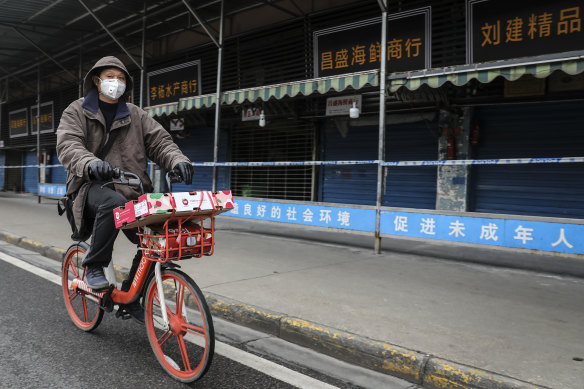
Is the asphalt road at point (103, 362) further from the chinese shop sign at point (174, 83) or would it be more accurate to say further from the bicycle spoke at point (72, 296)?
the chinese shop sign at point (174, 83)

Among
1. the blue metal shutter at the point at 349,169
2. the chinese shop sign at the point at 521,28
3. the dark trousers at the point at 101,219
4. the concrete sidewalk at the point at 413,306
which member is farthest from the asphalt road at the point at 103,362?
the blue metal shutter at the point at 349,169

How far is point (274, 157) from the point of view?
37.2ft

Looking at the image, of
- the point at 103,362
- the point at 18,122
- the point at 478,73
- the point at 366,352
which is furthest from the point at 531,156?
the point at 18,122

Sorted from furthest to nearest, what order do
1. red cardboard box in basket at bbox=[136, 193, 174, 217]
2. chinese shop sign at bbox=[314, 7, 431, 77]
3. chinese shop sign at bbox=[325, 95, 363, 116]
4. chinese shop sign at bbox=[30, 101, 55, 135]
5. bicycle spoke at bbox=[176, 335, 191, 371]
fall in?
chinese shop sign at bbox=[30, 101, 55, 135] < chinese shop sign at bbox=[325, 95, 363, 116] < chinese shop sign at bbox=[314, 7, 431, 77] < bicycle spoke at bbox=[176, 335, 191, 371] < red cardboard box in basket at bbox=[136, 193, 174, 217]

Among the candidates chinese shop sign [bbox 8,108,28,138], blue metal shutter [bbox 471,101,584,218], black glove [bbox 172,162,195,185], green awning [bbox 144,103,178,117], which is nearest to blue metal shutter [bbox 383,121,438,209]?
blue metal shutter [bbox 471,101,584,218]

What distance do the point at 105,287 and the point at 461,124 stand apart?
697 centimetres

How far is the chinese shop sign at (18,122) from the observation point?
63.3 feet

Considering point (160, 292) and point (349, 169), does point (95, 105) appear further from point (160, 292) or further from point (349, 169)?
point (349, 169)

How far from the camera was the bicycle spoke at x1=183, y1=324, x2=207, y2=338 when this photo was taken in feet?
8.21

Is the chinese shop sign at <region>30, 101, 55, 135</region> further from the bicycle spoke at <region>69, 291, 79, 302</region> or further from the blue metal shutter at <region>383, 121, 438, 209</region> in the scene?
the bicycle spoke at <region>69, 291, 79, 302</region>

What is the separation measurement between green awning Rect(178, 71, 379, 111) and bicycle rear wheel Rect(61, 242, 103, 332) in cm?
447

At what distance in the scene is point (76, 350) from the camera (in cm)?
311

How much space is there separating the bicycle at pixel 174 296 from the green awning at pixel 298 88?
4.32 metres

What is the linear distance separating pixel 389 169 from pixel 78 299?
22.6ft
